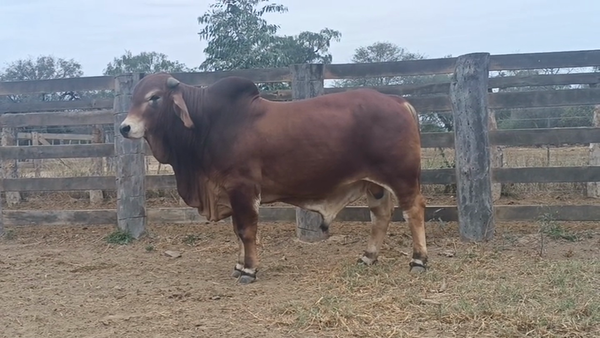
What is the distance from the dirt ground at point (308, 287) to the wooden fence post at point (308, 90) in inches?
8.3

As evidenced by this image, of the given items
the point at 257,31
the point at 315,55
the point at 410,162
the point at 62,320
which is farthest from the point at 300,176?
the point at 315,55

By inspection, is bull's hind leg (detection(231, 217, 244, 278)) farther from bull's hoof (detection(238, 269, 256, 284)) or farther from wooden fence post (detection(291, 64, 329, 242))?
wooden fence post (detection(291, 64, 329, 242))

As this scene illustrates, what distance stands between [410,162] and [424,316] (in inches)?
69.6

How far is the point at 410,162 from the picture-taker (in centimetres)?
582

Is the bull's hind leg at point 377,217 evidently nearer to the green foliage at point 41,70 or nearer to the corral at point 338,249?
the corral at point 338,249

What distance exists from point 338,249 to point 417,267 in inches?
57.7

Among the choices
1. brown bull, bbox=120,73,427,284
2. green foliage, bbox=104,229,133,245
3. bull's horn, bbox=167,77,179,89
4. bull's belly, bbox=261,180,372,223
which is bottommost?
green foliage, bbox=104,229,133,245

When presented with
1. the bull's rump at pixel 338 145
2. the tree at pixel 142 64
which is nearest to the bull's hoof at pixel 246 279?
the bull's rump at pixel 338 145

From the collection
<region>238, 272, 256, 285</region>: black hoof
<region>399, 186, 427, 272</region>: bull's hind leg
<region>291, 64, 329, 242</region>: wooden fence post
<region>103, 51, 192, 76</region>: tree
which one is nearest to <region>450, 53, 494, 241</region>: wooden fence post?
<region>399, 186, 427, 272</region>: bull's hind leg

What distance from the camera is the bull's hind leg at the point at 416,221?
583 cm

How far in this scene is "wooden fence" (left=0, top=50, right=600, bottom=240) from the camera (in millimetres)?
6961

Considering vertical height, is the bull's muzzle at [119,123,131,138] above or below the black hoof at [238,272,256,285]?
above

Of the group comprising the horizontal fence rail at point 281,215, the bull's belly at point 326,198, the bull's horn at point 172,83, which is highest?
the bull's horn at point 172,83

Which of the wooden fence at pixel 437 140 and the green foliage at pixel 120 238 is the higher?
the wooden fence at pixel 437 140
